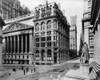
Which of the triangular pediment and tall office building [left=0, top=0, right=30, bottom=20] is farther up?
tall office building [left=0, top=0, right=30, bottom=20]

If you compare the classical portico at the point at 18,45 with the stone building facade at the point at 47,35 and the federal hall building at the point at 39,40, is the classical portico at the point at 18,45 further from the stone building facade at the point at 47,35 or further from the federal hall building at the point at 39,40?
the stone building facade at the point at 47,35

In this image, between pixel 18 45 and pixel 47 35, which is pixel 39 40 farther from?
pixel 18 45

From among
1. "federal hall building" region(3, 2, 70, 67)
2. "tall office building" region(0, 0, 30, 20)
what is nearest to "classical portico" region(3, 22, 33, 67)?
"federal hall building" region(3, 2, 70, 67)

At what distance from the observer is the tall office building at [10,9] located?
59.0 meters

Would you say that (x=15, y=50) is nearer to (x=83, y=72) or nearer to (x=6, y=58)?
(x=6, y=58)

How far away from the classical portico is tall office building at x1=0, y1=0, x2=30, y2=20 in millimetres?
19993

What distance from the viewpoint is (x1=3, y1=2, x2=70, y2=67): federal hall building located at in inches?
1423

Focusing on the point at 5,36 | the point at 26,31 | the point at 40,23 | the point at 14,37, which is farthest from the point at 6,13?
the point at 40,23

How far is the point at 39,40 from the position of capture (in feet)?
127

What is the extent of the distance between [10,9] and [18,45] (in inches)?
1584

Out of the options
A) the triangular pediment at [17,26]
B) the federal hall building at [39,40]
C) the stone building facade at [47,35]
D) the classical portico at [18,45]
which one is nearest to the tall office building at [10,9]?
the triangular pediment at [17,26]

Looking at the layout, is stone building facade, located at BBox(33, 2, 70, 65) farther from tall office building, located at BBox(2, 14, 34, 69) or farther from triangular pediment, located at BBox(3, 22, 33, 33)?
triangular pediment, located at BBox(3, 22, 33, 33)

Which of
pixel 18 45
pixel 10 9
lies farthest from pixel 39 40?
pixel 10 9

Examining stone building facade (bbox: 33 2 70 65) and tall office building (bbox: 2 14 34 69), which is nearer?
stone building facade (bbox: 33 2 70 65)
